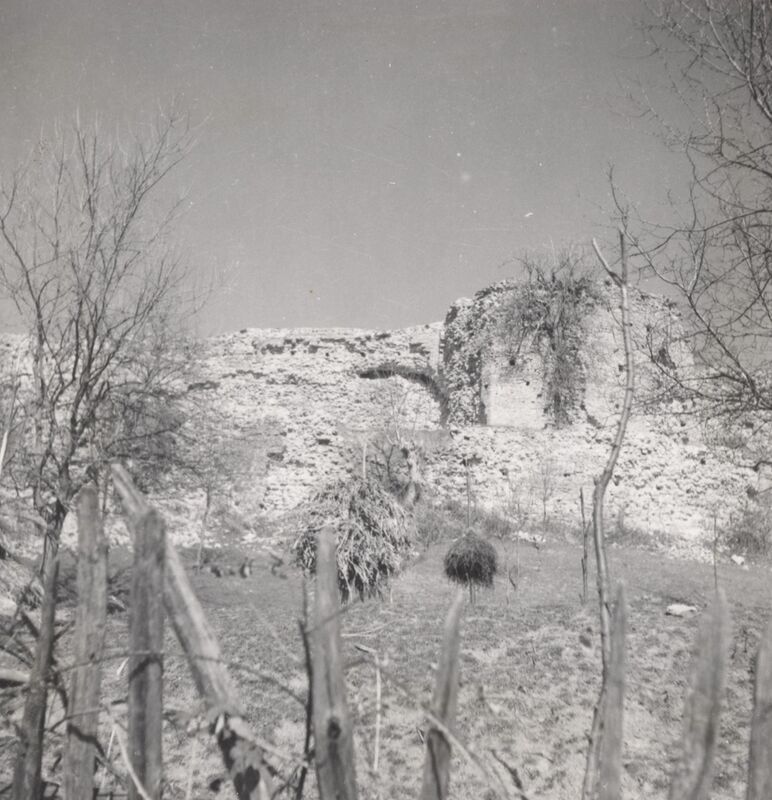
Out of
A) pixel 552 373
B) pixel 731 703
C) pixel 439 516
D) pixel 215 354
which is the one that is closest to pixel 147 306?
pixel 731 703

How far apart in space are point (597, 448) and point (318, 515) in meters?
12.6

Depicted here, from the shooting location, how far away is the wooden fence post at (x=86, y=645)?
1324 millimetres

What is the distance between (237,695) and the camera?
1.27 m

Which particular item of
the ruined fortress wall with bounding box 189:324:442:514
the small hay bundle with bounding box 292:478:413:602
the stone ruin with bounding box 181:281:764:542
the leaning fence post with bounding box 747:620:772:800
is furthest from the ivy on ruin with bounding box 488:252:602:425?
the leaning fence post with bounding box 747:620:772:800

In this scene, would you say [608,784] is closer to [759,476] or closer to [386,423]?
[759,476]

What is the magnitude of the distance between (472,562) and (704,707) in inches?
381

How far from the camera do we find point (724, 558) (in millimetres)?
13406

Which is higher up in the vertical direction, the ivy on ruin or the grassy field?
the ivy on ruin

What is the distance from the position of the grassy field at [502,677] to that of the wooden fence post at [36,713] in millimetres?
371

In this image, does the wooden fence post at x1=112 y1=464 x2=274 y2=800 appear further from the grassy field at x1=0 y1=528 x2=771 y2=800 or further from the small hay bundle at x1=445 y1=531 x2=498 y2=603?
the small hay bundle at x1=445 y1=531 x2=498 y2=603

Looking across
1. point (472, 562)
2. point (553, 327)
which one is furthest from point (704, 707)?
point (553, 327)

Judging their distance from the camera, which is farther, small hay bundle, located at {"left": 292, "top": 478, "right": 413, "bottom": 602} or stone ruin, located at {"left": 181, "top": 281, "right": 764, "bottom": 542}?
stone ruin, located at {"left": 181, "top": 281, "right": 764, "bottom": 542}

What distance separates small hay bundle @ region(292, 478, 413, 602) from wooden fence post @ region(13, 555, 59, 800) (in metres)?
4.22

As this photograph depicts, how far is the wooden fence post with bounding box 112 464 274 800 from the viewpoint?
1238mm
